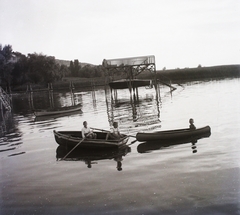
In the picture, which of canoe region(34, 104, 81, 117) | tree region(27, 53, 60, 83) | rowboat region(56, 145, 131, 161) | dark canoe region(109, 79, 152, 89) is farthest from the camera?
tree region(27, 53, 60, 83)

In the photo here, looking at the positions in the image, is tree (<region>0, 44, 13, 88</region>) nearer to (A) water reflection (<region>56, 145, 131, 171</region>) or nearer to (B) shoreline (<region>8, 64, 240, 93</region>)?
(B) shoreline (<region>8, 64, 240, 93</region>)

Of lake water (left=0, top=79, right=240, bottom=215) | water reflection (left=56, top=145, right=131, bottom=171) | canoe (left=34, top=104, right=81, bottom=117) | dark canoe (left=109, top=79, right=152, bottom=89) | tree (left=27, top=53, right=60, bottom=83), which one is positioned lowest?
lake water (left=0, top=79, right=240, bottom=215)

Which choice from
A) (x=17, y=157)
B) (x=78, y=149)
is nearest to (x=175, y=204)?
(x=78, y=149)

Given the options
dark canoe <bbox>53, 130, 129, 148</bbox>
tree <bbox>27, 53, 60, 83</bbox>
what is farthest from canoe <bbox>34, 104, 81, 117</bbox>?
tree <bbox>27, 53, 60, 83</bbox>

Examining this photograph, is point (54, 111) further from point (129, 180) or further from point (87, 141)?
point (129, 180)

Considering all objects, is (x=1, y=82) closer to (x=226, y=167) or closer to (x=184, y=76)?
(x=184, y=76)

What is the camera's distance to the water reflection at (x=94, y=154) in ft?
55.0

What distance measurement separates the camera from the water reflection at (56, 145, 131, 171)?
16.8 metres

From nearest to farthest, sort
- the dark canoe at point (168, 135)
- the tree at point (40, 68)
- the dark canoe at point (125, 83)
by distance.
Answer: the dark canoe at point (168, 135) → the dark canoe at point (125, 83) → the tree at point (40, 68)

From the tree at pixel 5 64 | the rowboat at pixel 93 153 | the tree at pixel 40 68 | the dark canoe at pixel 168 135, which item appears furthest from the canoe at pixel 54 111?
the tree at pixel 40 68

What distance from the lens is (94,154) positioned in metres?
18.0

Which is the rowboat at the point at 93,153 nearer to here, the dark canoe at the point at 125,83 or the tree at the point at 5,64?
the dark canoe at the point at 125,83

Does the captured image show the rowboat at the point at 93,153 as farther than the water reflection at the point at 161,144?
No

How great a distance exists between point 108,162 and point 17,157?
655 cm
